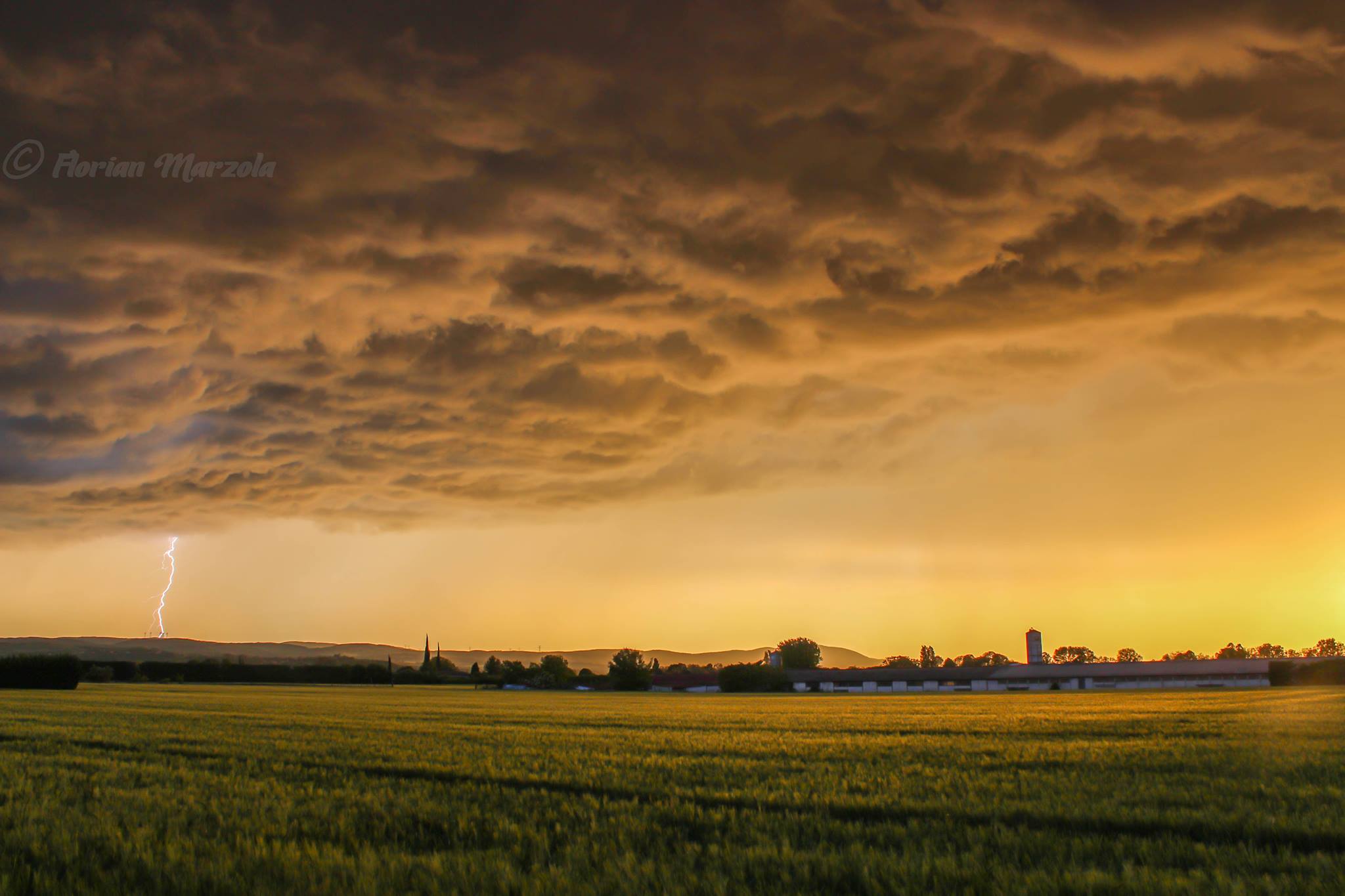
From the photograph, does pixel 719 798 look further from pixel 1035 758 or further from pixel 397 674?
pixel 397 674

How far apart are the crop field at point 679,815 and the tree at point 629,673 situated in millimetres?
137663

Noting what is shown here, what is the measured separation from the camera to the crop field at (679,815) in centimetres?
819

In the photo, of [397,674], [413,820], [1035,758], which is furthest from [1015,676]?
[413,820]

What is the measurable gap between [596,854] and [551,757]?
1145 centimetres

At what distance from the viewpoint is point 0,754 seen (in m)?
22.2

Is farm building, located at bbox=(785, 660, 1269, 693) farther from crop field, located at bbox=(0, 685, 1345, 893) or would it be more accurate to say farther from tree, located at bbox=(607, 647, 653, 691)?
crop field, located at bbox=(0, 685, 1345, 893)

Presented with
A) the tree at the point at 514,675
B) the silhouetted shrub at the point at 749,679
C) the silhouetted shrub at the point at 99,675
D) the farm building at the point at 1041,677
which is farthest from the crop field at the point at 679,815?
the tree at the point at 514,675

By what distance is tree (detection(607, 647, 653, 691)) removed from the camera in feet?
527

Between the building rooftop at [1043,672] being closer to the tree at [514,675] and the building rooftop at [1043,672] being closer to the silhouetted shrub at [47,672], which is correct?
the tree at [514,675]

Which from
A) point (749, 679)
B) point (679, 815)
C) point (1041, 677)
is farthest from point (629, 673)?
point (679, 815)

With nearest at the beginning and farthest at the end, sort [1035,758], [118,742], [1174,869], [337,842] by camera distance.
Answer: [1174,869] < [337,842] < [1035,758] < [118,742]

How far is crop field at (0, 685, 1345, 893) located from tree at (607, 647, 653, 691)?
13766 cm

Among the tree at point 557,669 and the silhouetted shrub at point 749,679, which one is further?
the tree at point 557,669

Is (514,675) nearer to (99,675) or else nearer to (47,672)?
(99,675)
